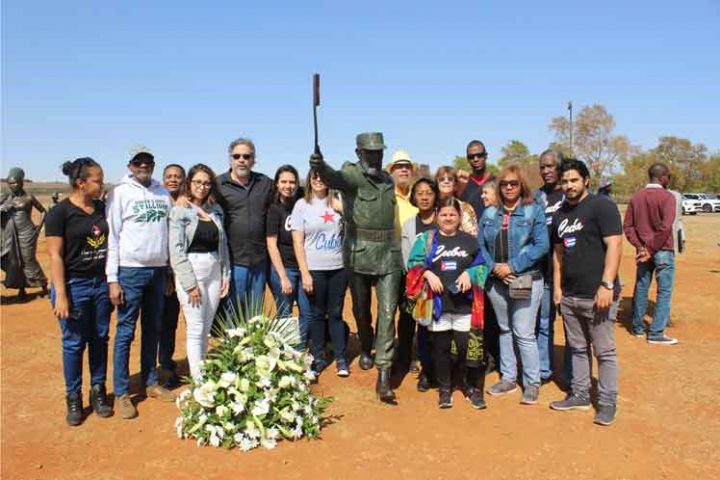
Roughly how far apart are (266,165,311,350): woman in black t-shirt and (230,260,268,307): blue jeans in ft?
0.58

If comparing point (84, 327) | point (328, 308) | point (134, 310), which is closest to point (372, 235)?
point (328, 308)

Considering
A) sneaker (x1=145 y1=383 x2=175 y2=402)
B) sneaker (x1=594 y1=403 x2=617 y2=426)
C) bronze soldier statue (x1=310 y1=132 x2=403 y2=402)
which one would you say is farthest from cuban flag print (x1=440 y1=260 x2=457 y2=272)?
sneaker (x1=145 y1=383 x2=175 y2=402)

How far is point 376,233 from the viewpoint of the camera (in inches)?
182

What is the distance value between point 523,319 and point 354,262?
5.05 feet

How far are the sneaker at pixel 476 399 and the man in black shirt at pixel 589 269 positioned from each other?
87 centimetres

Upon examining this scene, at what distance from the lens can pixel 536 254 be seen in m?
4.41

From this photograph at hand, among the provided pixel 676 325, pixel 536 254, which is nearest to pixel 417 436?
pixel 536 254

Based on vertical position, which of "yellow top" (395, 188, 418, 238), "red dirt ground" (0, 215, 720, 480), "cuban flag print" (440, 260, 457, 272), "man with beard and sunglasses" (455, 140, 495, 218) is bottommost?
"red dirt ground" (0, 215, 720, 480)

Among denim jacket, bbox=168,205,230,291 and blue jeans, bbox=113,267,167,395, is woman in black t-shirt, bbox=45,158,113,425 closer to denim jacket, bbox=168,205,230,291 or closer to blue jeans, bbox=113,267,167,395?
blue jeans, bbox=113,267,167,395

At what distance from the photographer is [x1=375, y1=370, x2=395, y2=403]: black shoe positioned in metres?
4.61

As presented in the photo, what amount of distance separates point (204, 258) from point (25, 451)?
186 centimetres

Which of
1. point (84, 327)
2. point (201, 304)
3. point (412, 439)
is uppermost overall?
point (201, 304)

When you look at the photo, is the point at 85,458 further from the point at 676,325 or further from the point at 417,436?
the point at 676,325

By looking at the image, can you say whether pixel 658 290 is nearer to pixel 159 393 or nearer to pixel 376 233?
pixel 376 233
